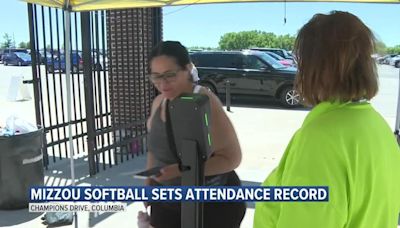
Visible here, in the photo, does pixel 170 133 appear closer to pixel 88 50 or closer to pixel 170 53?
pixel 170 53

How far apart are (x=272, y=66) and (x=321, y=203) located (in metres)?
11.0

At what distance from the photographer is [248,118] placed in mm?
9922

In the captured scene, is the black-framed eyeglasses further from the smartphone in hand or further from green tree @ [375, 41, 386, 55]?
green tree @ [375, 41, 386, 55]

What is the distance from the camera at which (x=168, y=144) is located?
187 cm

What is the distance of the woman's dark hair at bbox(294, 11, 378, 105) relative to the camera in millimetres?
1188

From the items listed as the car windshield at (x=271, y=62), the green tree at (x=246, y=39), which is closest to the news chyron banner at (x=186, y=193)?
the car windshield at (x=271, y=62)

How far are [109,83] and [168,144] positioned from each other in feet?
16.0

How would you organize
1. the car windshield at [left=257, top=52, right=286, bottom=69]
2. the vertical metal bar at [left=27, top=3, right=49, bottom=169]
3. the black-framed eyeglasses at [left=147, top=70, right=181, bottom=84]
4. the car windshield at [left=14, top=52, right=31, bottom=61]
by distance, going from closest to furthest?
the black-framed eyeglasses at [left=147, top=70, right=181, bottom=84], the vertical metal bar at [left=27, top=3, right=49, bottom=169], the car windshield at [left=257, top=52, right=286, bottom=69], the car windshield at [left=14, top=52, right=31, bottom=61]

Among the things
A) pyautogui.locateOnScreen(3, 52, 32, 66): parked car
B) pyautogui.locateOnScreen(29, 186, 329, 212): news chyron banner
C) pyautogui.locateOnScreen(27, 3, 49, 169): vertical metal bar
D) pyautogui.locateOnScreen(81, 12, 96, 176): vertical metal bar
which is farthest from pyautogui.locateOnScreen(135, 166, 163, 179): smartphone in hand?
pyautogui.locateOnScreen(3, 52, 32, 66): parked car

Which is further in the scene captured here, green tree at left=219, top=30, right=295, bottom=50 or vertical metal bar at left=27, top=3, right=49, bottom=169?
green tree at left=219, top=30, right=295, bottom=50

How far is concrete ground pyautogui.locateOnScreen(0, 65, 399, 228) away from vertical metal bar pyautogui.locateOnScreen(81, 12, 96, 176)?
0.31 meters

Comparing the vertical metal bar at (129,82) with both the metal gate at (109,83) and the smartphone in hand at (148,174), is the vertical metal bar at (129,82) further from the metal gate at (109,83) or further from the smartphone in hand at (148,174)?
the smartphone in hand at (148,174)

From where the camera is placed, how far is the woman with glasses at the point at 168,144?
195 centimetres

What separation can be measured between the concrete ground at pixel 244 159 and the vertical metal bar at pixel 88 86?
0.31m
